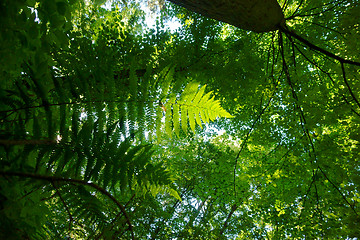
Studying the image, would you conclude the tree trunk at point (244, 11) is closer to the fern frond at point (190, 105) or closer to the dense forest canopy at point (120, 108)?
the dense forest canopy at point (120, 108)

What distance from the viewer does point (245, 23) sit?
1779 millimetres

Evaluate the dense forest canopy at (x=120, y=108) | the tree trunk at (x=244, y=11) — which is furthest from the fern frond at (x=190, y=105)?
the tree trunk at (x=244, y=11)

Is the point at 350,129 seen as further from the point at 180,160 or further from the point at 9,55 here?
the point at 180,160

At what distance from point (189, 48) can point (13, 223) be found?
310 centimetres

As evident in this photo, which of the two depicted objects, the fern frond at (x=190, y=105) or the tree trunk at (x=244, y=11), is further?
the tree trunk at (x=244, y=11)

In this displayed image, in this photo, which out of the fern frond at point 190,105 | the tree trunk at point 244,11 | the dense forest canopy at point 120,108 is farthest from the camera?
the tree trunk at point 244,11

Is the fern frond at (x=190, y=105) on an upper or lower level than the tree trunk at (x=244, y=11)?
lower

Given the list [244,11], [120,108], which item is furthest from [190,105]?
[244,11]

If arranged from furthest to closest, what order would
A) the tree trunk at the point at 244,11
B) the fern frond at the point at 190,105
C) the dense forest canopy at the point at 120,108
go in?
the tree trunk at the point at 244,11
the fern frond at the point at 190,105
the dense forest canopy at the point at 120,108

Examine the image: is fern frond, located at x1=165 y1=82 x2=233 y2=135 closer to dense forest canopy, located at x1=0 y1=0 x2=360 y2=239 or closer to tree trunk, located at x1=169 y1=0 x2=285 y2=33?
dense forest canopy, located at x1=0 y1=0 x2=360 y2=239

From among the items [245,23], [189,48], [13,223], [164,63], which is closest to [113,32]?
[164,63]

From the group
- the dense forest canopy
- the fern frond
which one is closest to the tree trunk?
Answer: the dense forest canopy

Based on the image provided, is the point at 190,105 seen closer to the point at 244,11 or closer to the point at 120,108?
the point at 120,108

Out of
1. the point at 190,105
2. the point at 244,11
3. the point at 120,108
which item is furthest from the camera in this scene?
the point at 244,11
